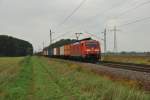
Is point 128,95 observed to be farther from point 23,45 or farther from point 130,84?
point 23,45

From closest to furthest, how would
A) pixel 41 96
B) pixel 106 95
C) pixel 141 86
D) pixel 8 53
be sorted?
pixel 106 95 → pixel 41 96 → pixel 141 86 → pixel 8 53

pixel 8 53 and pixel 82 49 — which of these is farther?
pixel 8 53

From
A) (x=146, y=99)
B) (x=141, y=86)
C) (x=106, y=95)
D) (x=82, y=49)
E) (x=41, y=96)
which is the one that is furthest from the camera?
(x=82, y=49)

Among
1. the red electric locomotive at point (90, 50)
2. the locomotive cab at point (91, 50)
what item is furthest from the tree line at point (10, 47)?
the locomotive cab at point (91, 50)

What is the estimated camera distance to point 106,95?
11789 mm

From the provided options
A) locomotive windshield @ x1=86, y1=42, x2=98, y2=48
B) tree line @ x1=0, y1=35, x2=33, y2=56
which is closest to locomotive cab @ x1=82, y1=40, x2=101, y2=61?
locomotive windshield @ x1=86, y1=42, x2=98, y2=48

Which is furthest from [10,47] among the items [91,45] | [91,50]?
[91,50]

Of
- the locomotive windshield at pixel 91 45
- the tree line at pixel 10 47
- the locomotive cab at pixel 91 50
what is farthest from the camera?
the tree line at pixel 10 47

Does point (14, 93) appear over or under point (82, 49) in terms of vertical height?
under

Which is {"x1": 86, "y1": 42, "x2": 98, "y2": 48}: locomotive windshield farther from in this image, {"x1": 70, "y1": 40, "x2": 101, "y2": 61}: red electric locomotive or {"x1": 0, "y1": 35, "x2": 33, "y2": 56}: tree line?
{"x1": 0, "y1": 35, "x2": 33, "y2": 56}: tree line

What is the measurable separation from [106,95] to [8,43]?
523ft

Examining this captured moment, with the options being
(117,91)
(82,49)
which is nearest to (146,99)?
(117,91)

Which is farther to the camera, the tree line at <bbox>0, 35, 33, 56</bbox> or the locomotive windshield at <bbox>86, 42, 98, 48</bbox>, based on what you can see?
the tree line at <bbox>0, 35, 33, 56</bbox>

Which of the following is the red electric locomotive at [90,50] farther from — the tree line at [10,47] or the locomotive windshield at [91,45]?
the tree line at [10,47]
